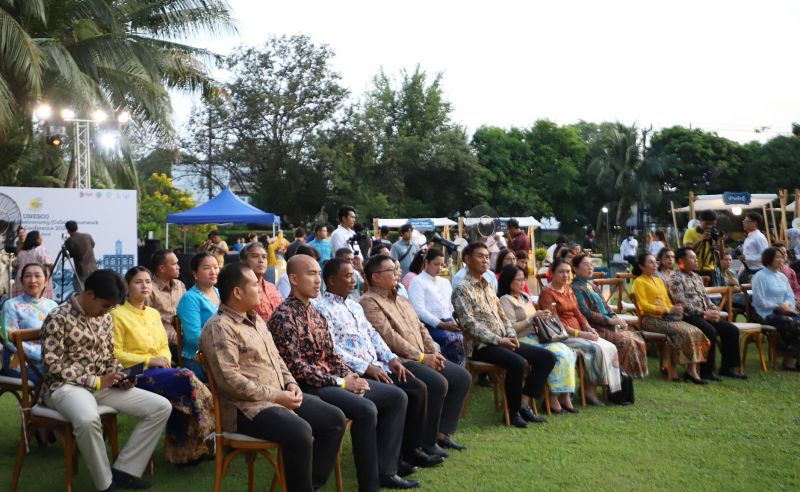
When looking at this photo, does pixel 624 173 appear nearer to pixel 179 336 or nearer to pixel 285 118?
pixel 285 118

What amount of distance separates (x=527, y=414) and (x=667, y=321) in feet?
8.08

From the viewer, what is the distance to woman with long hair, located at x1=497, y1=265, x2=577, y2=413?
6.45 m

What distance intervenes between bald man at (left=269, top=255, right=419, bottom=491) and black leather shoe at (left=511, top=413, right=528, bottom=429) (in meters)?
1.66

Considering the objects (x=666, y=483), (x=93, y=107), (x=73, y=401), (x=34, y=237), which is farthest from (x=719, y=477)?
(x=93, y=107)

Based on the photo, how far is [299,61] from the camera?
119ft

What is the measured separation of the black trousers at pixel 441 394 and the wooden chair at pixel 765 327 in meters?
4.56

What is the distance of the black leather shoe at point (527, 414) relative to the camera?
617cm

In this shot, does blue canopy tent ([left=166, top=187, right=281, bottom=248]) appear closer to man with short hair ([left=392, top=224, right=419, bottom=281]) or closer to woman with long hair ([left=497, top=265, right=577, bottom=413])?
man with short hair ([left=392, top=224, right=419, bottom=281])

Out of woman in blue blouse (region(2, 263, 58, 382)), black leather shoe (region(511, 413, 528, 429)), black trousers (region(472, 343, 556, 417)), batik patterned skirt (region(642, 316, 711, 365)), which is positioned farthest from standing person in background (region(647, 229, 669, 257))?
woman in blue blouse (region(2, 263, 58, 382))

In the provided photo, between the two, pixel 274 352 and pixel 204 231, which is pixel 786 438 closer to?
pixel 274 352

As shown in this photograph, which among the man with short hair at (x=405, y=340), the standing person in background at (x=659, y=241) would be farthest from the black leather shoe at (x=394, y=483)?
the standing person in background at (x=659, y=241)

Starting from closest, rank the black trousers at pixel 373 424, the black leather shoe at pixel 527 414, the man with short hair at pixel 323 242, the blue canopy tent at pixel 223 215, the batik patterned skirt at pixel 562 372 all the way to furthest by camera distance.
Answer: the black trousers at pixel 373 424
the black leather shoe at pixel 527 414
the batik patterned skirt at pixel 562 372
the man with short hair at pixel 323 242
the blue canopy tent at pixel 223 215

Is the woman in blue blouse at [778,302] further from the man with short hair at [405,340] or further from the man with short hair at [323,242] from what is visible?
the man with short hair at [323,242]

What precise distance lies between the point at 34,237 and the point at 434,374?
21.8 ft
